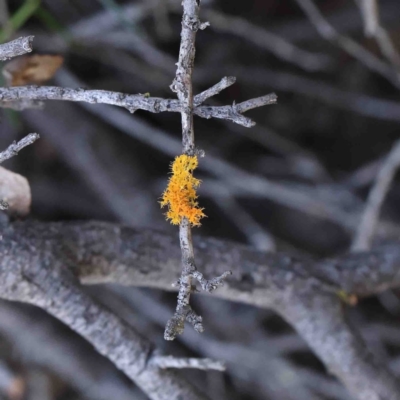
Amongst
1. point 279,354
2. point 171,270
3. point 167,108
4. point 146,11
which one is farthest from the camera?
point 279,354

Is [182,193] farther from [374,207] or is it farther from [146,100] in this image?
[374,207]

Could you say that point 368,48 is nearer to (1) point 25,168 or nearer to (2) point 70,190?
(2) point 70,190

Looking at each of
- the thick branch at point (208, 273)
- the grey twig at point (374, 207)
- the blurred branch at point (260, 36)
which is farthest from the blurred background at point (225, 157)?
the thick branch at point (208, 273)

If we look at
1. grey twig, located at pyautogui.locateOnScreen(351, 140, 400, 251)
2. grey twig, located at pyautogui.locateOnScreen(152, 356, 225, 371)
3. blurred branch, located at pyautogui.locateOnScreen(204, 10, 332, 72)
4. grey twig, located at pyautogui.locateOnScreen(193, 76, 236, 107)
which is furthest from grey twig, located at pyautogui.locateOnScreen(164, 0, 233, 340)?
blurred branch, located at pyautogui.locateOnScreen(204, 10, 332, 72)

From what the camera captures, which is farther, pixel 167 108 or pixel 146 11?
pixel 146 11

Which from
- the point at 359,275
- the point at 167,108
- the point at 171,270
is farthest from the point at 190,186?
the point at 359,275
